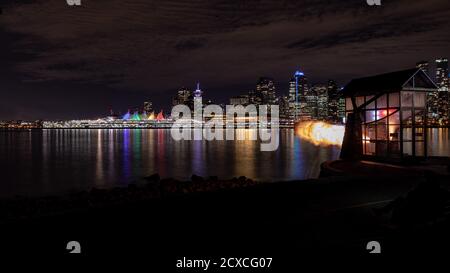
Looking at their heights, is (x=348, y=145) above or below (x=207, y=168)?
above

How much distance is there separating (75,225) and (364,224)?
17.4 feet

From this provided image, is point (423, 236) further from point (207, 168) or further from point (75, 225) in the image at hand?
point (207, 168)

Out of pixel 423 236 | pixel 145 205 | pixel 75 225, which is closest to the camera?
pixel 423 236

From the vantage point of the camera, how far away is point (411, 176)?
13.4 meters

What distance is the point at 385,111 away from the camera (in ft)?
62.4

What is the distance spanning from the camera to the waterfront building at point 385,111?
1828 centimetres

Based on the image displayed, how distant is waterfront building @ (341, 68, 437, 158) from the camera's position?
18281 millimetres

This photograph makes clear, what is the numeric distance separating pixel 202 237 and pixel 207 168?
35716 mm

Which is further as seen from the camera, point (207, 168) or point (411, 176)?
point (207, 168)
